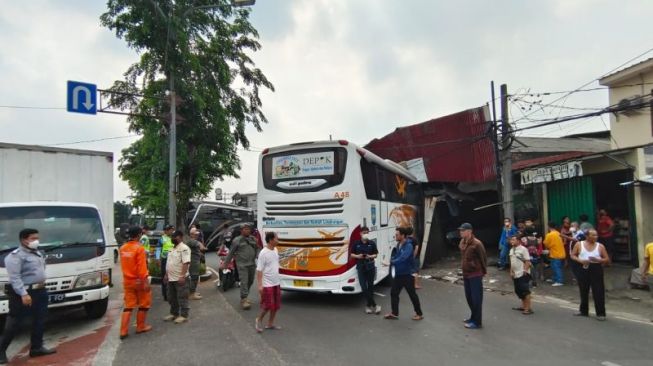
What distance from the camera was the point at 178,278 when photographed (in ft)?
25.1

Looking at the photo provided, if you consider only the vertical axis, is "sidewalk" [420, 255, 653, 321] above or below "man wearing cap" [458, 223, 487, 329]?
below

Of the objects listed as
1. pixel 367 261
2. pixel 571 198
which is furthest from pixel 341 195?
pixel 571 198

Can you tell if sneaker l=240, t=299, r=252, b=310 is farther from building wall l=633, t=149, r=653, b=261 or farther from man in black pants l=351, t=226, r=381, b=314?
building wall l=633, t=149, r=653, b=261

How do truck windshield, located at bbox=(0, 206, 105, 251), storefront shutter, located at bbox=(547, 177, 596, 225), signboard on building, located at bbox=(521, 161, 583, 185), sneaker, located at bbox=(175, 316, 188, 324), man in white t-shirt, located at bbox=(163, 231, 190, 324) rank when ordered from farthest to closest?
storefront shutter, located at bbox=(547, 177, 596, 225)
signboard on building, located at bbox=(521, 161, 583, 185)
sneaker, located at bbox=(175, 316, 188, 324)
man in white t-shirt, located at bbox=(163, 231, 190, 324)
truck windshield, located at bbox=(0, 206, 105, 251)

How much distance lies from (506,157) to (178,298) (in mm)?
10930

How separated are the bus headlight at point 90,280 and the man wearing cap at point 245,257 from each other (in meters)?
2.35

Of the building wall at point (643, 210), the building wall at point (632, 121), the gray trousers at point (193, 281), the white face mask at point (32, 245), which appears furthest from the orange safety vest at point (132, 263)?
the building wall at point (632, 121)

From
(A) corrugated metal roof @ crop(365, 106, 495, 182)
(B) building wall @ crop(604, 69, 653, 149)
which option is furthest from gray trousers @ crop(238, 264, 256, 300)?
(B) building wall @ crop(604, 69, 653, 149)

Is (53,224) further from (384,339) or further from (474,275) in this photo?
(474,275)

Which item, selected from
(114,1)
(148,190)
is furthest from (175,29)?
(148,190)

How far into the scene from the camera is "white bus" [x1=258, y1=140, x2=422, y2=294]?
29.0ft

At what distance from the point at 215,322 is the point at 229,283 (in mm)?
3501

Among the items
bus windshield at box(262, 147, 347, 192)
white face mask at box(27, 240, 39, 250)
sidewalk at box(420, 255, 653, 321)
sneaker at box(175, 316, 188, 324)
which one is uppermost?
bus windshield at box(262, 147, 347, 192)

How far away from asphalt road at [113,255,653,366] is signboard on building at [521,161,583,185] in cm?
551
